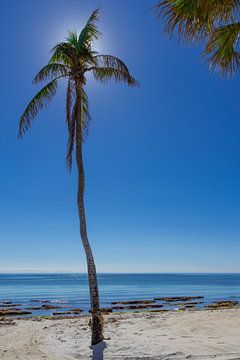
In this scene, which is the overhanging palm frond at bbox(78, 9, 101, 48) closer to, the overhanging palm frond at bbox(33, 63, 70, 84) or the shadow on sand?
the overhanging palm frond at bbox(33, 63, 70, 84)

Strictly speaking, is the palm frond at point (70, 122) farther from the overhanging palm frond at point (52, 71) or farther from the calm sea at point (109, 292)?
the calm sea at point (109, 292)

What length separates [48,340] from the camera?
12.4 m

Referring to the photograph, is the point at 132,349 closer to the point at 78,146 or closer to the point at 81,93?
the point at 78,146

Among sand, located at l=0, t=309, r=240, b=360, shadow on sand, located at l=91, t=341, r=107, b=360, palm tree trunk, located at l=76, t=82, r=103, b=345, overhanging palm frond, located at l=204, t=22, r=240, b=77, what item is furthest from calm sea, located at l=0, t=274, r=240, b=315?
overhanging palm frond, located at l=204, t=22, r=240, b=77

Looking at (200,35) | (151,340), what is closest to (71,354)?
(151,340)

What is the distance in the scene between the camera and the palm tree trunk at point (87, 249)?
11.1m

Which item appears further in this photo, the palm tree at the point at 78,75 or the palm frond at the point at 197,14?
the palm tree at the point at 78,75

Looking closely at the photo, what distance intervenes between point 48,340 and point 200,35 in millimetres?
10559

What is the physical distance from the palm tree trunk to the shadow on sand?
240mm

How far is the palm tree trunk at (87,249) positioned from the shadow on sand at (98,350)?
0.24 metres

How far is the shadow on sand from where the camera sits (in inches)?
378

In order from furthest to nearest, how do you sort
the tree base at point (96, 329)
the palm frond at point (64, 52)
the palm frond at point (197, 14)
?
1. the palm frond at point (64, 52)
2. the tree base at point (96, 329)
3. the palm frond at point (197, 14)

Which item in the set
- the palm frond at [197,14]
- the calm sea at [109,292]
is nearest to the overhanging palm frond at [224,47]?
the palm frond at [197,14]

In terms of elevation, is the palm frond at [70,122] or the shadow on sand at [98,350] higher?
the palm frond at [70,122]
